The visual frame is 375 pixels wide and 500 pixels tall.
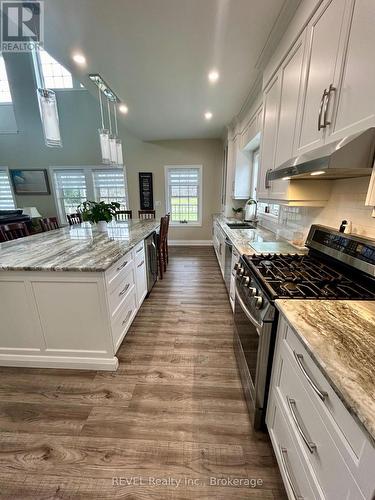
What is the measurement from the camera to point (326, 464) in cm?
67

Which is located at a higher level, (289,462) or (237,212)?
(237,212)

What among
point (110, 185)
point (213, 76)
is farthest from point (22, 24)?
point (110, 185)

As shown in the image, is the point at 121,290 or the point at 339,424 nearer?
the point at 339,424

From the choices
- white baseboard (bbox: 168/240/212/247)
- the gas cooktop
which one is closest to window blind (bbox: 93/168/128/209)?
white baseboard (bbox: 168/240/212/247)

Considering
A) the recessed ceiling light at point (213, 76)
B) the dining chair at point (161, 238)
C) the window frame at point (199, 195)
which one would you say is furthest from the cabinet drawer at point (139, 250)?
the window frame at point (199, 195)

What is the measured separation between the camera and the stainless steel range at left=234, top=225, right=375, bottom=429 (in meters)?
1.08

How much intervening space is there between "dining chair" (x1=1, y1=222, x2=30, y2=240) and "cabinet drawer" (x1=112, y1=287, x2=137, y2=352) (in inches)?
75.1

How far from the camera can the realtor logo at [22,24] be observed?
1703 millimetres

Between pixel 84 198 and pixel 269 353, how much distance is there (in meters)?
6.30

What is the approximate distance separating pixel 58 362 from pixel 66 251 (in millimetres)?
952

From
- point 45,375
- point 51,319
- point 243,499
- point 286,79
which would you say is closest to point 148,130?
point 286,79

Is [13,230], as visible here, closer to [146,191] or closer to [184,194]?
[146,191]

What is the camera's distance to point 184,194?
596 centimetres

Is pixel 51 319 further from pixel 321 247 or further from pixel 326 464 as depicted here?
pixel 321 247
